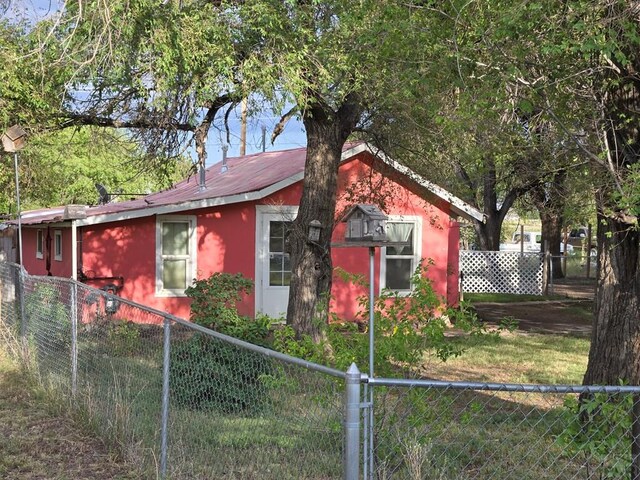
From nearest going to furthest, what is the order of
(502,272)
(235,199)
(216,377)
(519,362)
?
(216,377), (519,362), (235,199), (502,272)

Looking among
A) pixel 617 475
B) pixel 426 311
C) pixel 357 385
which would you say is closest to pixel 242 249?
pixel 426 311

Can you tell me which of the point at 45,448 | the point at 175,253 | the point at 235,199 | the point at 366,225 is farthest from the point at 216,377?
the point at 175,253

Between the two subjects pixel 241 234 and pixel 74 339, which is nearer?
pixel 74 339

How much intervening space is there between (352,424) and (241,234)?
1194cm

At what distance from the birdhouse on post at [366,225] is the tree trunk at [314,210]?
4253 millimetres

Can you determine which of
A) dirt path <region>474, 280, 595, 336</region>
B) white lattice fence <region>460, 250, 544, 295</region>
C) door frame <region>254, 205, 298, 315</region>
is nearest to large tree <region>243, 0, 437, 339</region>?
door frame <region>254, 205, 298, 315</region>

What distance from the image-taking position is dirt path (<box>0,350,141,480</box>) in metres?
5.38

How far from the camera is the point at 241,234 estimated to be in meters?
14.8

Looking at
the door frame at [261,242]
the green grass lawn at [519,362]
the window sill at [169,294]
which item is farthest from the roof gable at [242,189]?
the green grass lawn at [519,362]

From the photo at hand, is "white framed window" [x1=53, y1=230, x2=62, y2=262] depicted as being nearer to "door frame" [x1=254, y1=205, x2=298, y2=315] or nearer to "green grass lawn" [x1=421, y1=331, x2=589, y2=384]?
"door frame" [x1=254, y1=205, x2=298, y2=315]

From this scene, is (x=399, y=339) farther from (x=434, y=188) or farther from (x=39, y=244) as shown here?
(x=39, y=244)

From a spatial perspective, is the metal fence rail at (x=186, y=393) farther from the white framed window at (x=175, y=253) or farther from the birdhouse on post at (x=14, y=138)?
the white framed window at (x=175, y=253)

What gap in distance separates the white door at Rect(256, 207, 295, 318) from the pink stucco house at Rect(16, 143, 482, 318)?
2 cm

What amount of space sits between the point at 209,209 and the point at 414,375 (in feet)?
31.8
